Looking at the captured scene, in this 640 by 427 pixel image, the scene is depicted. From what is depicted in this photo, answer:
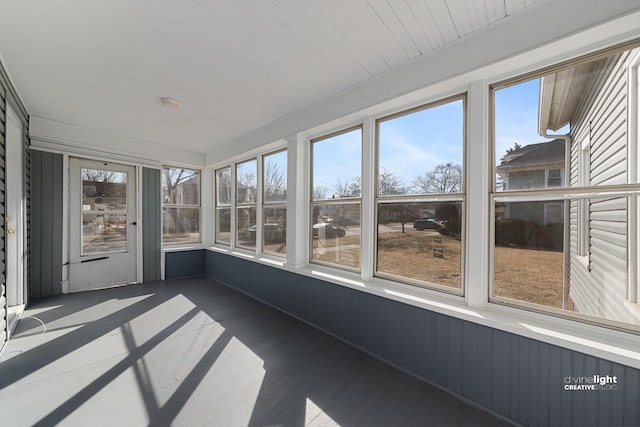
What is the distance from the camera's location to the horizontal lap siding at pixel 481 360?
135cm

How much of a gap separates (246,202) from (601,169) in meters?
4.18

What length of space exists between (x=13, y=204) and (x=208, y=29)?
3164 mm

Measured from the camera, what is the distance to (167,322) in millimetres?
2912

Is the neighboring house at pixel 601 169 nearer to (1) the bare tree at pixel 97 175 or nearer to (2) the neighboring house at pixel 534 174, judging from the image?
(2) the neighboring house at pixel 534 174

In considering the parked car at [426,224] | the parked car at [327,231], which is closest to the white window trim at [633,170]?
the parked car at [426,224]

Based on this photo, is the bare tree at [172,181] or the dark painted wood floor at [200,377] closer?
the dark painted wood floor at [200,377]

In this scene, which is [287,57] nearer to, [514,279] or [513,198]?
[513,198]

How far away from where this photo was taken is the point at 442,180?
6.89 feet

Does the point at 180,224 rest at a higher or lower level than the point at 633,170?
lower

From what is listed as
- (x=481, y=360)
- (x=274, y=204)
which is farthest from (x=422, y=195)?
(x=274, y=204)

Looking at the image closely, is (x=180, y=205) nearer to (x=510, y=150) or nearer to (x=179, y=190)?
(x=179, y=190)

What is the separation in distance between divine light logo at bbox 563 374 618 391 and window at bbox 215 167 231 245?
15.4ft

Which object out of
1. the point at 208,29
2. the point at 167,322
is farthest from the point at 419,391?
the point at 208,29

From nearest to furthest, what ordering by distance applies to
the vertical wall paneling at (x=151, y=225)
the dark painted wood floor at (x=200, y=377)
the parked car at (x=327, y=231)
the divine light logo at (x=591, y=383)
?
the divine light logo at (x=591, y=383) → the dark painted wood floor at (x=200, y=377) → the parked car at (x=327, y=231) → the vertical wall paneling at (x=151, y=225)
